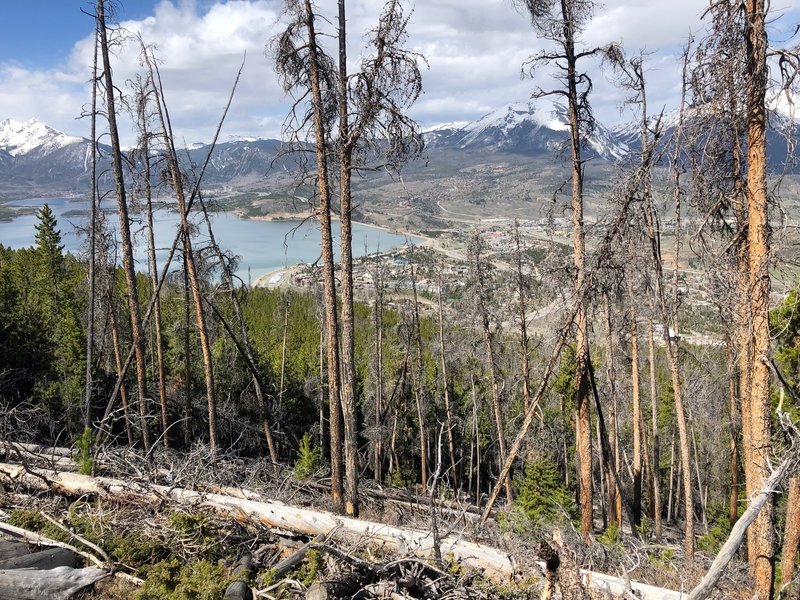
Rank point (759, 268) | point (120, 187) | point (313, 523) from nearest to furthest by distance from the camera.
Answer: point (759, 268)
point (313, 523)
point (120, 187)

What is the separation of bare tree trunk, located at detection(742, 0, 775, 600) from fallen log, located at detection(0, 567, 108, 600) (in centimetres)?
608

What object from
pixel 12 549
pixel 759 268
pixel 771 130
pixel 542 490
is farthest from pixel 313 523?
pixel 542 490

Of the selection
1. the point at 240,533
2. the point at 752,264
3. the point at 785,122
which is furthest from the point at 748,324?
the point at 240,533

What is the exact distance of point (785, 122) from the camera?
488cm

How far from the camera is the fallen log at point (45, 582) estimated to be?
4.22 metres

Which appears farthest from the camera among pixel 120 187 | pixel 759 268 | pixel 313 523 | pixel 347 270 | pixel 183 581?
pixel 120 187

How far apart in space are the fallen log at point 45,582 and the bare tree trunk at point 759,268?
608cm

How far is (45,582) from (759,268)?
7.20 metres

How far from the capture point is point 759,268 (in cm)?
515

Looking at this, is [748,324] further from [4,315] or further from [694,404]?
[4,315]

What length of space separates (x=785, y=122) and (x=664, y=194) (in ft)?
14.9

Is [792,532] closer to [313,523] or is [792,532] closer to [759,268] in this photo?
[759,268]

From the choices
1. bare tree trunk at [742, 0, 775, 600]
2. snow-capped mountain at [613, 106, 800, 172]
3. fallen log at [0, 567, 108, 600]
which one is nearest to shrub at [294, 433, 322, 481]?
fallen log at [0, 567, 108, 600]

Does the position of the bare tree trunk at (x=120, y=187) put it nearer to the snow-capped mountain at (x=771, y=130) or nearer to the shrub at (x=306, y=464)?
the shrub at (x=306, y=464)
